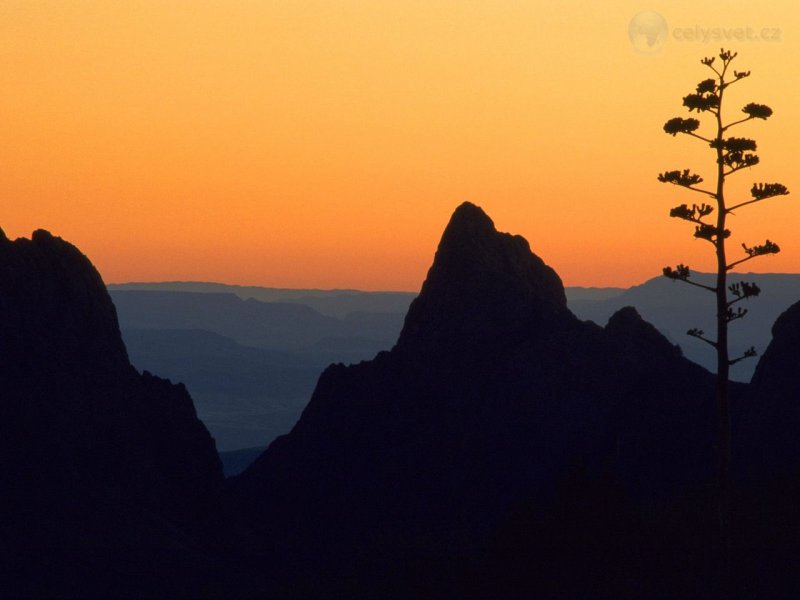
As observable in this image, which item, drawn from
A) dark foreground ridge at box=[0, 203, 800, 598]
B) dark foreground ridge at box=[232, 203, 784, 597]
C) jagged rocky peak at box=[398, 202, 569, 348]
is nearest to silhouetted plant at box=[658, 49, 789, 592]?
dark foreground ridge at box=[0, 203, 800, 598]

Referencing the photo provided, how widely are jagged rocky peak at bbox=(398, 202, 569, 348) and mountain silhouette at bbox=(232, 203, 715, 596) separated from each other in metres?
0.14

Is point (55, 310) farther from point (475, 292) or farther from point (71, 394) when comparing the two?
point (475, 292)

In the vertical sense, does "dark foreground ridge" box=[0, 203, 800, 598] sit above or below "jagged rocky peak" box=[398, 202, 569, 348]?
below

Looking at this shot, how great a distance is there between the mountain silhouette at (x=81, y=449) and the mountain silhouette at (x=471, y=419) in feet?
41.4

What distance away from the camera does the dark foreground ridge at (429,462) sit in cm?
6181

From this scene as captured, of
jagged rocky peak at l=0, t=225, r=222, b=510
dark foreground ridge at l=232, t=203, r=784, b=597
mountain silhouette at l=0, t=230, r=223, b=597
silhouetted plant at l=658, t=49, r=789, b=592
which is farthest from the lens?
dark foreground ridge at l=232, t=203, r=784, b=597

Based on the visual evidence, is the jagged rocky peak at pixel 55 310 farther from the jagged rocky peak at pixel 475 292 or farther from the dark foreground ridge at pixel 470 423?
the jagged rocky peak at pixel 475 292

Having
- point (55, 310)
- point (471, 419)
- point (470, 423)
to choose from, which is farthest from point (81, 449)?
point (471, 419)

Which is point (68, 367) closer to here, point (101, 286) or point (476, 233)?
point (101, 286)

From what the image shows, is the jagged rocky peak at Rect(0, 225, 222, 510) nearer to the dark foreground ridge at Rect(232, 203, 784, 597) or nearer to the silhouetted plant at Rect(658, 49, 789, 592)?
the dark foreground ridge at Rect(232, 203, 784, 597)

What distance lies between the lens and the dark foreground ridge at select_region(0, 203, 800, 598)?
203 ft

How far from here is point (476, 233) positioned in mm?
130500

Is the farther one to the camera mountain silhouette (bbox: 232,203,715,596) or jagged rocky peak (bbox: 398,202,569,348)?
jagged rocky peak (bbox: 398,202,569,348)

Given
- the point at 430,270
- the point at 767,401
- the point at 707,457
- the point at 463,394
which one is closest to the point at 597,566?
the point at 767,401
